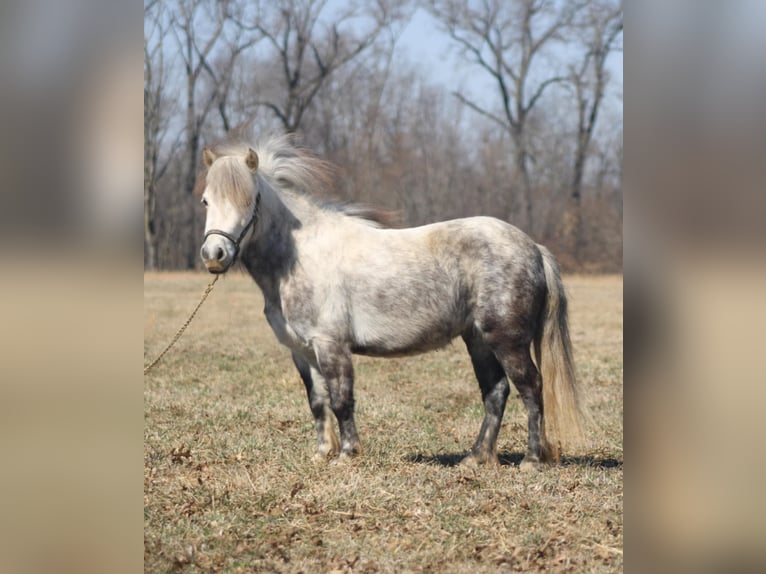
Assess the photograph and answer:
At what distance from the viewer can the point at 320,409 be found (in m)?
6.50

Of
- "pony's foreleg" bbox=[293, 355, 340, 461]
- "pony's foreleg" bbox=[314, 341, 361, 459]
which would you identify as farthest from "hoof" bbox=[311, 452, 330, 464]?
"pony's foreleg" bbox=[314, 341, 361, 459]

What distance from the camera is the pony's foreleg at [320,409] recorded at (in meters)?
6.41

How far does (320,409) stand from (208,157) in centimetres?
214

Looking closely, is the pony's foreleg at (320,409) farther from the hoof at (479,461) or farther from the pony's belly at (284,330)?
the hoof at (479,461)

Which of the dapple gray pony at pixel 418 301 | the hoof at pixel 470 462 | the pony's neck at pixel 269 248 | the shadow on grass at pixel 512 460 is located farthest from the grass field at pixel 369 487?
the pony's neck at pixel 269 248

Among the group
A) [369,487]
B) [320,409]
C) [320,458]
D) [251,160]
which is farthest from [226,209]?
[369,487]

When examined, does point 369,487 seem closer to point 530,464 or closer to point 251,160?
point 530,464

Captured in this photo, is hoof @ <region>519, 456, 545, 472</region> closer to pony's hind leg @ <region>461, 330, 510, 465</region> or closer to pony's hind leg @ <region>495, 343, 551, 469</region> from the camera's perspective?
pony's hind leg @ <region>495, 343, 551, 469</region>

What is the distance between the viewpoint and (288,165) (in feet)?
21.7

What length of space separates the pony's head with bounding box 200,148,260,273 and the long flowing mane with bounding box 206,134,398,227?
0.59m

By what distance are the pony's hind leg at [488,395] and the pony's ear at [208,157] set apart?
2.37m
